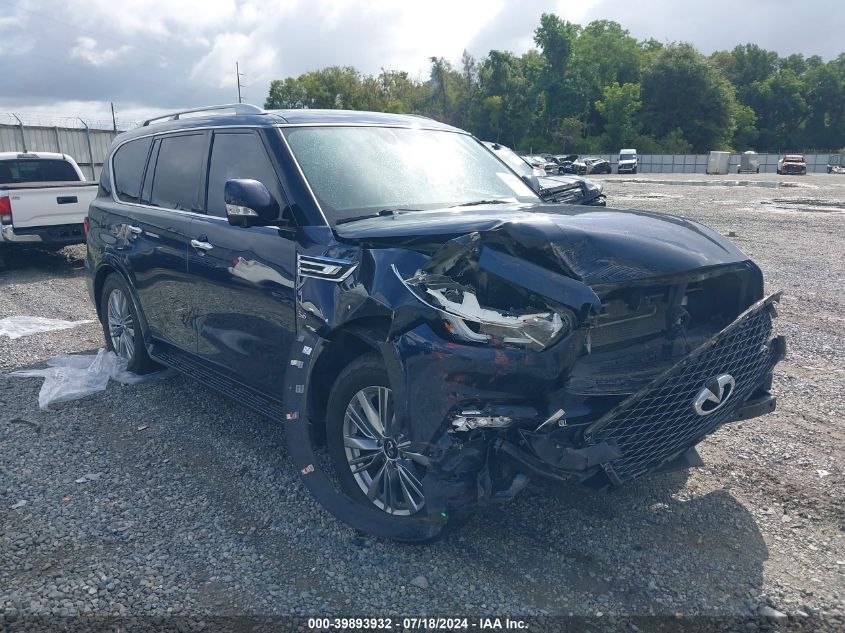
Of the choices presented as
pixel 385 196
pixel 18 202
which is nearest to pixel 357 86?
pixel 18 202

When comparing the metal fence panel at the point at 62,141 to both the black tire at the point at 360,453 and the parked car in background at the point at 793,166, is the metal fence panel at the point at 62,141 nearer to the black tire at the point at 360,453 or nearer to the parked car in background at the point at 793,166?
the black tire at the point at 360,453

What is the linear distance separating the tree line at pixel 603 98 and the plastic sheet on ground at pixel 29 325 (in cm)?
7857

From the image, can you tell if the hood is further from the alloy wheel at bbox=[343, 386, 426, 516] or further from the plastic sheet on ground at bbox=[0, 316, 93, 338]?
the plastic sheet on ground at bbox=[0, 316, 93, 338]

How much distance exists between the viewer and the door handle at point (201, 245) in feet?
14.4

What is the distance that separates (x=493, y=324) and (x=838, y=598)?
180 cm

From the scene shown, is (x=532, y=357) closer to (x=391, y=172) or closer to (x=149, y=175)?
(x=391, y=172)

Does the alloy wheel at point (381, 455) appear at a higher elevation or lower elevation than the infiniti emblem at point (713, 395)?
lower

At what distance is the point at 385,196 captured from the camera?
3.94 metres

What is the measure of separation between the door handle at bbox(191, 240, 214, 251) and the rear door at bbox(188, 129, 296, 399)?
0.04 feet

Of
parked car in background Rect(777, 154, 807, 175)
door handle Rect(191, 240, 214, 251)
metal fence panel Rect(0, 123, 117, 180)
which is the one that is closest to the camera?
door handle Rect(191, 240, 214, 251)

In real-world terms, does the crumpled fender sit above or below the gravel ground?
above

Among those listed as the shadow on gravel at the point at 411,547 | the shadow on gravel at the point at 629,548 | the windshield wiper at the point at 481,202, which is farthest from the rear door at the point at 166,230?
the shadow on gravel at the point at 629,548

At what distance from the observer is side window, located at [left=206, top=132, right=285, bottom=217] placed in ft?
13.2

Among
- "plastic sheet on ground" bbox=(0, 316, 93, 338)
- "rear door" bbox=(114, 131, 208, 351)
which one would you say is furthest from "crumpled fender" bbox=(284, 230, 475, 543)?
"plastic sheet on ground" bbox=(0, 316, 93, 338)
